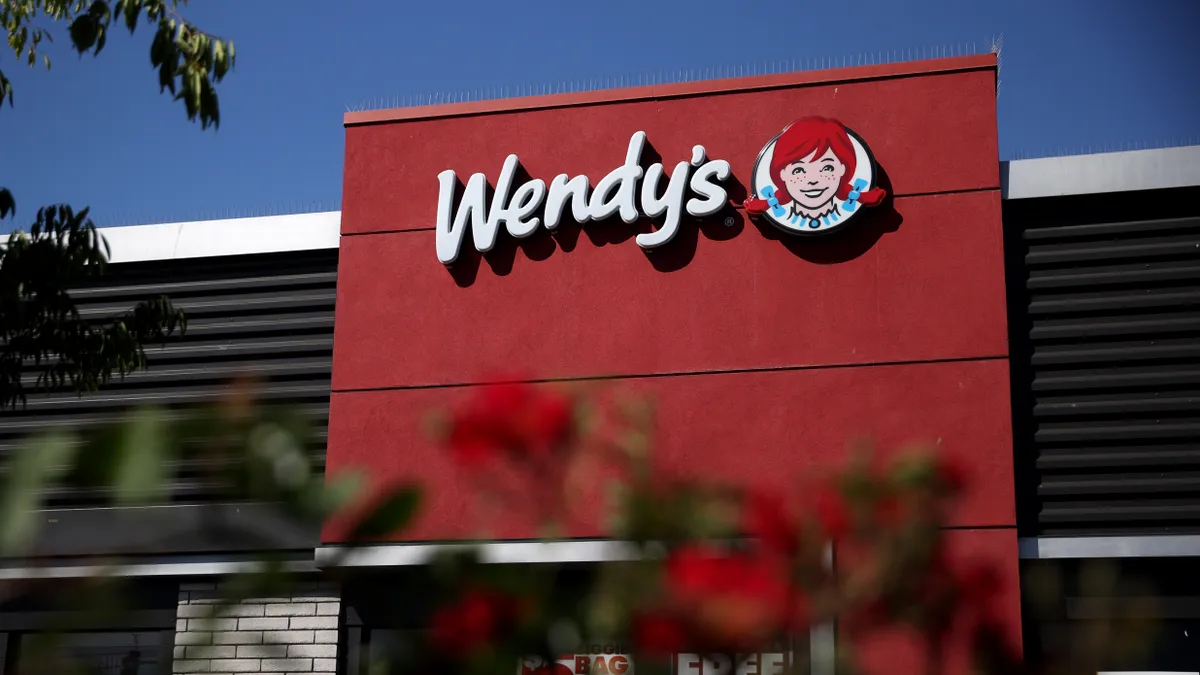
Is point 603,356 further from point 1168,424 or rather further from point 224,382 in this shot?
point 224,382

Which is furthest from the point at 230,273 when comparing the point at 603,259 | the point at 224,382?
the point at 224,382

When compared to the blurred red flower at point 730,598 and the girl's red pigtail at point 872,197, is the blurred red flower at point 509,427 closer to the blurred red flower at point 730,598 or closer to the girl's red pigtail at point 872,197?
the blurred red flower at point 730,598

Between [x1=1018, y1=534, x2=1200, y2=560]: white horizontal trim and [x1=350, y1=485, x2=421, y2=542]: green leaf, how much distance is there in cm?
841

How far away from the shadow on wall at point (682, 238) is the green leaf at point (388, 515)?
28.3ft

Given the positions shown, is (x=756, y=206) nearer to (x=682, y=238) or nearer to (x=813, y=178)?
(x=813, y=178)

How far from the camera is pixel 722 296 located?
9477 millimetres

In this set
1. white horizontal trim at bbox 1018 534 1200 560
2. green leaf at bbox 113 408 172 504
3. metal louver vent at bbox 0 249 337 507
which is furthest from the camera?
metal louver vent at bbox 0 249 337 507

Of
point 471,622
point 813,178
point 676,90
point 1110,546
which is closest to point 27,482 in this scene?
point 471,622

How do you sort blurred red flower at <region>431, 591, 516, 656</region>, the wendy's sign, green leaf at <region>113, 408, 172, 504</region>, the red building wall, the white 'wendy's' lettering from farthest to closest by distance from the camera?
1. the white 'wendy's' lettering
2. the wendy's sign
3. the red building wall
4. blurred red flower at <region>431, 591, 516, 656</region>
5. green leaf at <region>113, 408, 172, 504</region>

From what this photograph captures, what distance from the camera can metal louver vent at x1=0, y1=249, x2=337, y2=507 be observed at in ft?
34.2

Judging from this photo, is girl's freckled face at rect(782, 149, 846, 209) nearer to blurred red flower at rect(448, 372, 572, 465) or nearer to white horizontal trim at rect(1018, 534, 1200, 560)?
white horizontal trim at rect(1018, 534, 1200, 560)

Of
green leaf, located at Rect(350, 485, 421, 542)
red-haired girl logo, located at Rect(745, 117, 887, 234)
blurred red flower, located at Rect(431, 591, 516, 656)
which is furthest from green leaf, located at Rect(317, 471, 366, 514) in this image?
red-haired girl logo, located at Rect(745, 117, 887, 234)

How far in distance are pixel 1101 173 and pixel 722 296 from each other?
9.45 feet

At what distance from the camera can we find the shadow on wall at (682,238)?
30.7 ft
